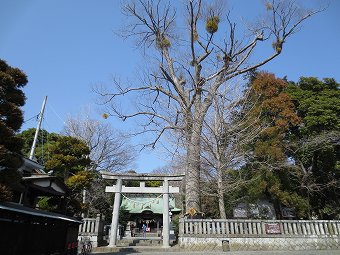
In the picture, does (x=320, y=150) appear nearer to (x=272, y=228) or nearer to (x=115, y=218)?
(x=272, y=228)

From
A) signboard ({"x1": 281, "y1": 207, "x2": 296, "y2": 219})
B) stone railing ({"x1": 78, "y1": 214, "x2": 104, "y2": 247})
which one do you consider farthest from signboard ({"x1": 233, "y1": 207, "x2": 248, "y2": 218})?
stone railing ({"x1": 78, "y1": 214, "x2": 104, "y2": 247})

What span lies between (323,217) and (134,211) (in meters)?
17.0

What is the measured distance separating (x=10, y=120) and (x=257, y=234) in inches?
481

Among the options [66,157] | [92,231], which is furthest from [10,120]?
[92,231]

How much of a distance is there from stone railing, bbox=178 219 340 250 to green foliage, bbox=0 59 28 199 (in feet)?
29.4

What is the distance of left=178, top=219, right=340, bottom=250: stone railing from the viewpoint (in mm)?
13289

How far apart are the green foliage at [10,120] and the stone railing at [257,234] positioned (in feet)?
29.4

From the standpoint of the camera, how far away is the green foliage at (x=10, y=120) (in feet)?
22.4

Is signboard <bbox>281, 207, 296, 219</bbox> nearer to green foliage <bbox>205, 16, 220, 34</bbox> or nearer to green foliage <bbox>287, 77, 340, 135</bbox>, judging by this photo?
green foliage <bbox>287, 77, 340, 135</bbox>

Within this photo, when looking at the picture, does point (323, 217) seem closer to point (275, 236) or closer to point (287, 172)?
point (287, 172)

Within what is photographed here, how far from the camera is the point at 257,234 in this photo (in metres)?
13.5

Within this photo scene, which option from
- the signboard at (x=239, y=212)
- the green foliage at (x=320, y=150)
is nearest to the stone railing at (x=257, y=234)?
the green foliage at (x=320, y=150)

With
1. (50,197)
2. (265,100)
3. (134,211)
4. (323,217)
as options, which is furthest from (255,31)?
(134,211)

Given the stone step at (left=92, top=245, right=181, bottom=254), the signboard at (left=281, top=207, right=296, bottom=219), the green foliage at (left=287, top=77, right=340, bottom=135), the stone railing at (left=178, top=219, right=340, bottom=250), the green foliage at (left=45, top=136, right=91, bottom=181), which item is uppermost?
the green foliage at (left=287, top=77, right=340, bottom=135)
